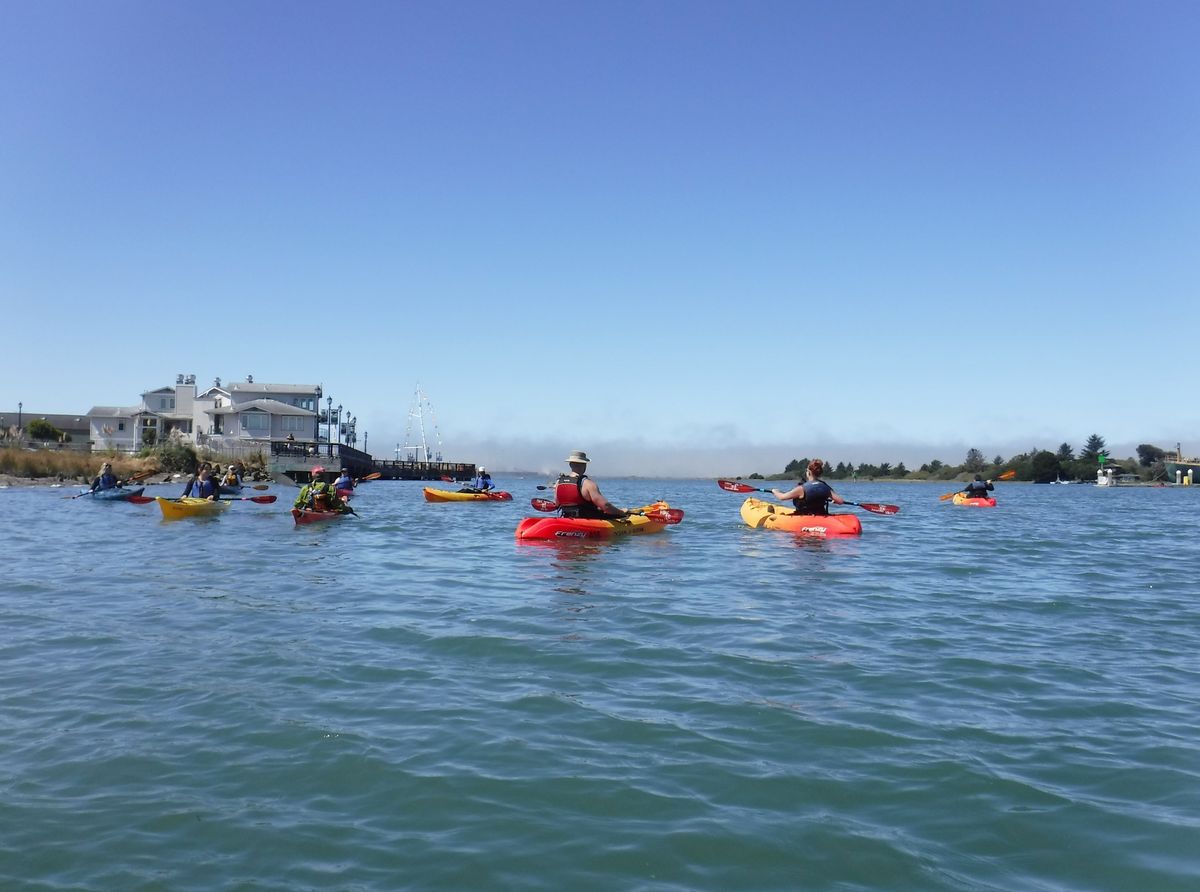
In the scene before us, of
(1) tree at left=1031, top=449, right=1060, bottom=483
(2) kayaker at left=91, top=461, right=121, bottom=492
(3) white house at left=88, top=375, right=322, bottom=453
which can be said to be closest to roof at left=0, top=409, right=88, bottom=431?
(3) white house at left=88, top=375, right=322, bottom=453

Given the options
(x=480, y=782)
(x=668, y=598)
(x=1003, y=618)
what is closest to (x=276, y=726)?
(x=480, y=782)

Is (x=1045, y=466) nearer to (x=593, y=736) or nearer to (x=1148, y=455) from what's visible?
(x=1148, y=455)

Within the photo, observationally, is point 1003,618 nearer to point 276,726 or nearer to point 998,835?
point 998,835

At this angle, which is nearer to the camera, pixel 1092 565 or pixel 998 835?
pixel 998 835

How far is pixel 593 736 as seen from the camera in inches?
221

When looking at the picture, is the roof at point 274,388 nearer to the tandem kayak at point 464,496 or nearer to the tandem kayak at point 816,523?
the tandem kayak at point 464,496

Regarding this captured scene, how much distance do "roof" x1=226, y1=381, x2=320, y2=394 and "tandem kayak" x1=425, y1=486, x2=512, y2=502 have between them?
48866mm

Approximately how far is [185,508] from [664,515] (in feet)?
41.7

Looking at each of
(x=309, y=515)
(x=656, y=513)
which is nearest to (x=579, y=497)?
(x=656, y=513)

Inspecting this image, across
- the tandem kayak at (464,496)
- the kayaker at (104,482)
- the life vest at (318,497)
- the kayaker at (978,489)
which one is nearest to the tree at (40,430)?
the kayaker at (104,482)

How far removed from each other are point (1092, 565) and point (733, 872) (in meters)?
14.7

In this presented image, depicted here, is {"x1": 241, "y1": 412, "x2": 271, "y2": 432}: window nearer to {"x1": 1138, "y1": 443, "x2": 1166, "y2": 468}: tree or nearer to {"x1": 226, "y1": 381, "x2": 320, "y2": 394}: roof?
{"x1": 226, "y1": 381, "x2": 320, "y2": 394}: roof

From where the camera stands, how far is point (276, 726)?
18.8 feet

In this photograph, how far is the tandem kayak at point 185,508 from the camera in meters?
22.9
